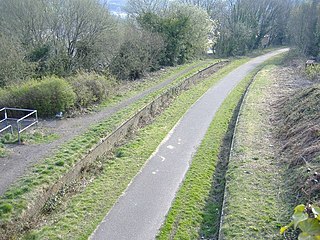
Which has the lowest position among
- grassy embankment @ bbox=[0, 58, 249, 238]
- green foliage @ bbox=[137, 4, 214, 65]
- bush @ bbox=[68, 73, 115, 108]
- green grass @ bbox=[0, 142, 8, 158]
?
grassy embankment @ bbox=[0, 58, 249, 238]

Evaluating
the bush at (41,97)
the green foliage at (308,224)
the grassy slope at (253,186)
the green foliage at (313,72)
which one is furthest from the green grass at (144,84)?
the green foliage at (308,224)

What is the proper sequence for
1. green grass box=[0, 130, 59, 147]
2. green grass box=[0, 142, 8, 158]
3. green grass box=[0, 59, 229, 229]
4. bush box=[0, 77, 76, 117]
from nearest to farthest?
green grass box=[0, 59, 229, 229]
green grass box=[0, 142, 8, 158]
green grass box=[0, 130, 59, 147]
bush box=[0, 77, 76, 117]

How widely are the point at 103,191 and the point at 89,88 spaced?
8.98 metres

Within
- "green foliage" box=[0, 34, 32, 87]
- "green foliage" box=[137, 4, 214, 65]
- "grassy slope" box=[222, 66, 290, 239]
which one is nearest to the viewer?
"grassy slope" box=[222, 66, 290, 239]

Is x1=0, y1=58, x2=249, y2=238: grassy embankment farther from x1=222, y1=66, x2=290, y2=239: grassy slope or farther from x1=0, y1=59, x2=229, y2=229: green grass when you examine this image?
x1=222, y1=66, x2=290, y2=239: grassy slope

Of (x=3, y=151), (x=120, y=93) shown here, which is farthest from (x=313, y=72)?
(x=3, y=151)

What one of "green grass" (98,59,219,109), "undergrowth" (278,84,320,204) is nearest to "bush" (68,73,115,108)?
"green grass" (98,59,219,109)

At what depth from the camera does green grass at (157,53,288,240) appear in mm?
8078

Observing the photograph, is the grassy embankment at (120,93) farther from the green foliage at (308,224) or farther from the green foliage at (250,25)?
the green foliage at (250,25)

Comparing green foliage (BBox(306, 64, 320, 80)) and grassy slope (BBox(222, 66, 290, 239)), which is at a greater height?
green foliage (BBox(306, 64, 320, 80))

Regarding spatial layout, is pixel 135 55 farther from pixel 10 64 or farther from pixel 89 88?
pixel 10 64

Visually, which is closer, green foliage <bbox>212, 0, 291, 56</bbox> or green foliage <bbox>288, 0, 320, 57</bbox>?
green foliage <bbox>288, 0, 320, 57</bbox>

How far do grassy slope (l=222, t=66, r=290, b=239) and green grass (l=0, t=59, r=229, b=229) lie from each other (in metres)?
4.78

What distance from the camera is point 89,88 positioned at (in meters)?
17.8
